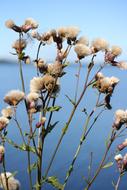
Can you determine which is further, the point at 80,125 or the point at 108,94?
the point at 80,125

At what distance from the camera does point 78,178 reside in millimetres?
23703

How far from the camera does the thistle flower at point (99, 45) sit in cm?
217

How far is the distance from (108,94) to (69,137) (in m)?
27.5

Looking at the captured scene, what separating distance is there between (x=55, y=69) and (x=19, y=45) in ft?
0.69

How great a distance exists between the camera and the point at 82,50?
2.12m

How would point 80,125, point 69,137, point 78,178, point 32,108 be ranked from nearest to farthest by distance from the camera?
point 32,108
point 78,178
point 69,137
point 80,125

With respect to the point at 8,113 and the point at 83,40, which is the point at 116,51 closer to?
the point at 83,40

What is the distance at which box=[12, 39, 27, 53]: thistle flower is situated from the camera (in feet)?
7.13

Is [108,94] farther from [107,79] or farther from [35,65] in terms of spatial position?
[35,65]

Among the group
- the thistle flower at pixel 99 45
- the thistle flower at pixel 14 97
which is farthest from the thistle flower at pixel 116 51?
the thistle flower at pixel 14 97

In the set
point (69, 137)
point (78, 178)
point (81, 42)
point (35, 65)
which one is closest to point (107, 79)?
point (81, 42)

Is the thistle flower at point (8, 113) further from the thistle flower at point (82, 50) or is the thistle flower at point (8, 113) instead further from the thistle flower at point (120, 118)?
the thistle flower at point (120, 118)

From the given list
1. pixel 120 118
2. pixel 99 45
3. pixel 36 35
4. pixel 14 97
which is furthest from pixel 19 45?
pixel 120 118

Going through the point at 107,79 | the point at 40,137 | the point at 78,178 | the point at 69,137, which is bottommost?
the point at 40,137
